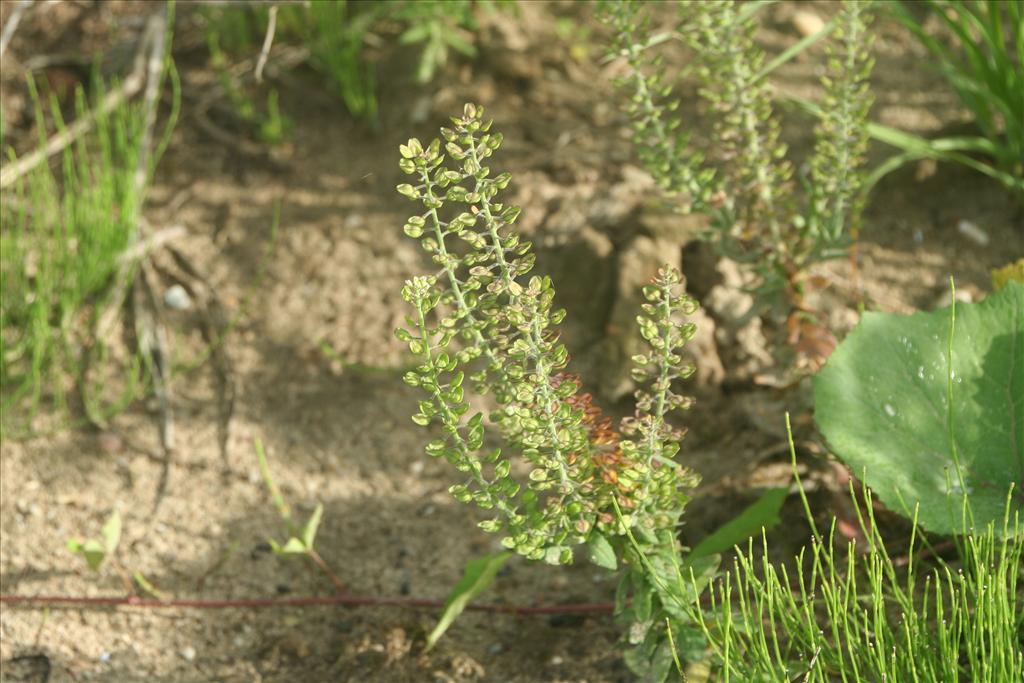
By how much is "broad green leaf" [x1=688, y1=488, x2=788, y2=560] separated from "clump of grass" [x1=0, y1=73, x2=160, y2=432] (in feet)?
4.71

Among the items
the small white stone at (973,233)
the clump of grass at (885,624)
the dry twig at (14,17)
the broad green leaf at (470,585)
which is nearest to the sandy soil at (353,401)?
the small white stone at (973,233)

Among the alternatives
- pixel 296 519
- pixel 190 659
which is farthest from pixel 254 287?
pixel 190 659

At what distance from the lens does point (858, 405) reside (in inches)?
87.0

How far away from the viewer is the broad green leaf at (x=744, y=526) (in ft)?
7.41

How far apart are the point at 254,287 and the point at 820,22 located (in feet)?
5.79

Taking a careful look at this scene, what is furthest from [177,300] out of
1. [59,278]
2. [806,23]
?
[806,23]

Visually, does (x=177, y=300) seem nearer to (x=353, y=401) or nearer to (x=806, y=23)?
(x=353, y=401)

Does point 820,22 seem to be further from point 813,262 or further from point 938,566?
point 938,566

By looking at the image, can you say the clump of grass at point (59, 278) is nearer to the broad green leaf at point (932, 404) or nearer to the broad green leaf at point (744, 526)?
the broad green leaf at point (744, 526)

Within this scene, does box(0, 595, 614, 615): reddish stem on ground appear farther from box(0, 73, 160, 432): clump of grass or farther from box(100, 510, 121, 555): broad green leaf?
box(0, 73, 160, 432): clump of grass

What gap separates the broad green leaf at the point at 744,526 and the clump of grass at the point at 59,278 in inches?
56.6

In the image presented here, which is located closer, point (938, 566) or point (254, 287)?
point (938, 566)

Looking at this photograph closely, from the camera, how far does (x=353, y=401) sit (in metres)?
3.06

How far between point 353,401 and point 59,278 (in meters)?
0.81
